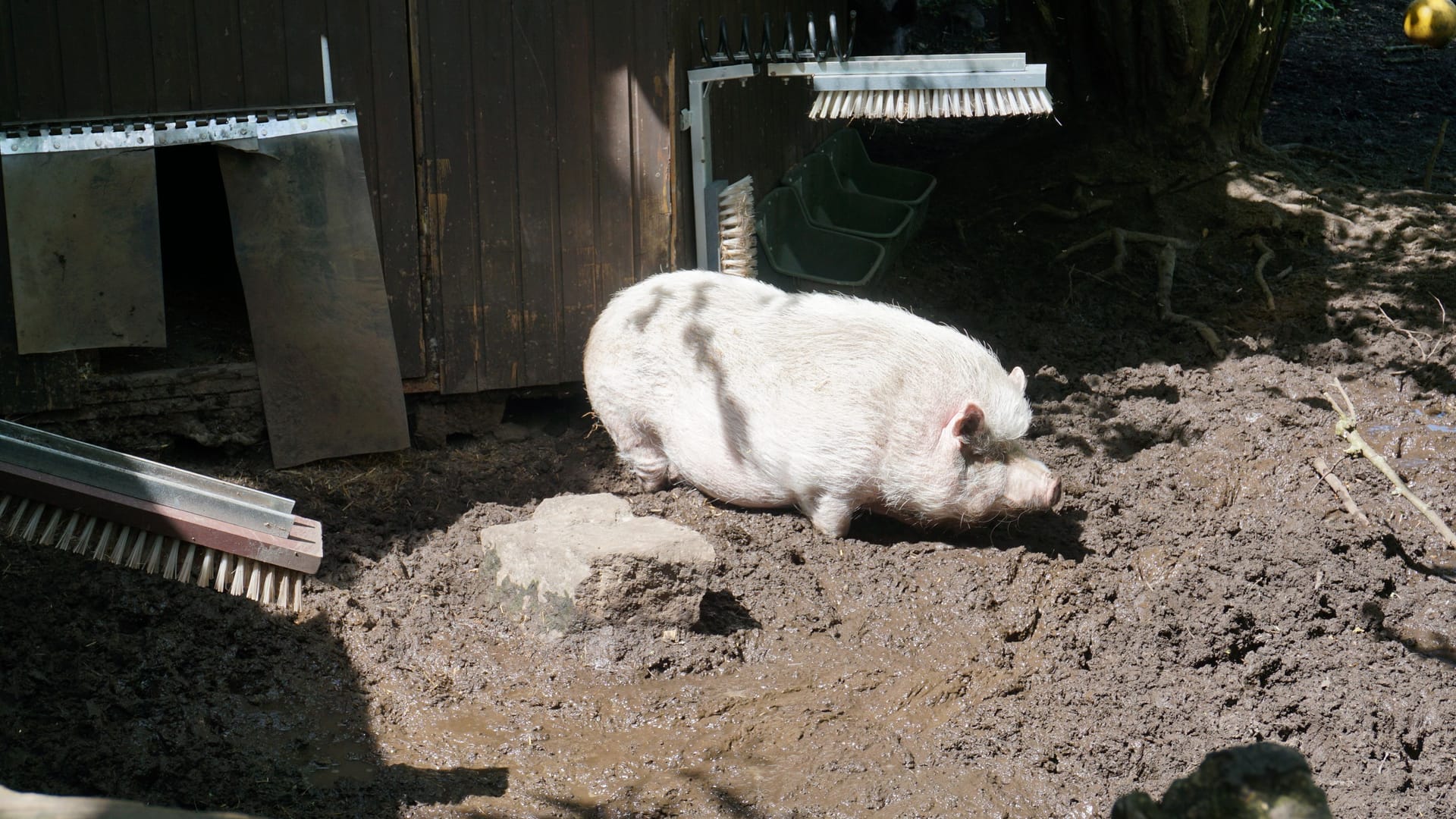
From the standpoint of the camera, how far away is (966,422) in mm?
4676

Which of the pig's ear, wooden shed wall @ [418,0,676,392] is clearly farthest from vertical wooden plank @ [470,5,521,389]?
the pig's ear

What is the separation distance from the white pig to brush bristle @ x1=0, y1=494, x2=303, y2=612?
1678mm

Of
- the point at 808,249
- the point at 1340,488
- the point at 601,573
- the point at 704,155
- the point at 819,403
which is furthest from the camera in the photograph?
the point at 808,249

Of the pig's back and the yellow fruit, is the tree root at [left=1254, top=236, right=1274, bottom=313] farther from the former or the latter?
the pig's back

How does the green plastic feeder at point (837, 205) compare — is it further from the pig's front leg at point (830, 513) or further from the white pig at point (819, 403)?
the pig's front leg at point (830, 513)

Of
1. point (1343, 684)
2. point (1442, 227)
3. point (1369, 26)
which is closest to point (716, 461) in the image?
point (1343, 684)

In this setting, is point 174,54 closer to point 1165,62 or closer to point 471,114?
point 471,114

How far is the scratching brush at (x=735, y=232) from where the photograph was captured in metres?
5.88

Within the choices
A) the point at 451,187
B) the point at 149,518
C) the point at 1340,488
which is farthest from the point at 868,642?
the point at 451,187

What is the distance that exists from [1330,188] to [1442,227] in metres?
0.87

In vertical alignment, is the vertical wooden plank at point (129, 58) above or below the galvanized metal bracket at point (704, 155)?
above

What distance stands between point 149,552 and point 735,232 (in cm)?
298

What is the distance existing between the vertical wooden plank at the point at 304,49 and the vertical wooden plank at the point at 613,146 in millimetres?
1196

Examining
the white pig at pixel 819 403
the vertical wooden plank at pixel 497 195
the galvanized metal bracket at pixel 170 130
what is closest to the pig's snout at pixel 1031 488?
the white pig at pixel 819 403
